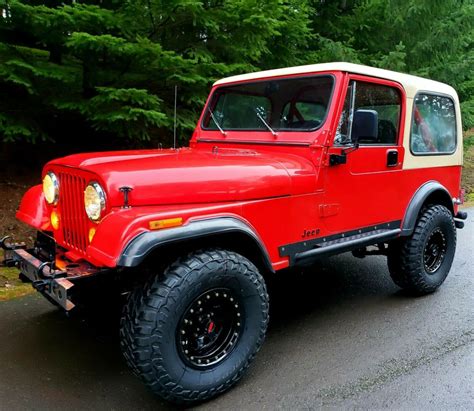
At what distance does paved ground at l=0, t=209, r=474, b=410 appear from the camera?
2.72m

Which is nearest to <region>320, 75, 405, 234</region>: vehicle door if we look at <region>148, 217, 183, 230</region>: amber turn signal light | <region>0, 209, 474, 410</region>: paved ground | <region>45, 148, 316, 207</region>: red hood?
<region>45, 148, 316, 207</region>: red hood

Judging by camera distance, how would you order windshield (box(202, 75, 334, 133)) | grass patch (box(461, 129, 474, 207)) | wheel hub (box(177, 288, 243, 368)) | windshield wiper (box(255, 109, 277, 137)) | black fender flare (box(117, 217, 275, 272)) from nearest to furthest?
black fender flare (box(117, 217, 275, 272)) < wheel hub (box(177, 288, 243, 368)) < windshield (box(202, 75, 334, 133)) < windshield wiper (box(255, 109, 277, 137)) < grass patch (box(461, 129, 474, 207))

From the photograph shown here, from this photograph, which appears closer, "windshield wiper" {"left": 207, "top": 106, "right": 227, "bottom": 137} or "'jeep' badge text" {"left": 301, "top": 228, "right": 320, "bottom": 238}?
"'jeep' badge text" {"left": 301, "top": 228, "right": 320, "bottom": 238}

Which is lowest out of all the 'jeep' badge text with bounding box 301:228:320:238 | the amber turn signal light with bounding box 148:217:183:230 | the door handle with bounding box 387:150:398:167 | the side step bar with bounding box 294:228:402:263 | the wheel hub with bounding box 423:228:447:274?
the wheel hub with bounding box 423:228:447:274

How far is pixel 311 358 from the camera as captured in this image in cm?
320

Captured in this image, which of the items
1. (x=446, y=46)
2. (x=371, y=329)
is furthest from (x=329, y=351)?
(x=446, y=46)

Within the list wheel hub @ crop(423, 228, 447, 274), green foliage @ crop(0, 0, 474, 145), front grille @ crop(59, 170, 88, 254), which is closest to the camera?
front grille @ crop(59, 170, 88, 254)

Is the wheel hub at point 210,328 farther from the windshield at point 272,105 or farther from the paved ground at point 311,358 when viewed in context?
the windshield at point 272,105

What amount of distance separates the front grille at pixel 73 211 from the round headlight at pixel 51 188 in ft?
0.18

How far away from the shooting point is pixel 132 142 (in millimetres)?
7000

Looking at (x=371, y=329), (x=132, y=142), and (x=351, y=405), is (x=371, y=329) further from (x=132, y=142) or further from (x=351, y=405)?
(x=132, y=142)

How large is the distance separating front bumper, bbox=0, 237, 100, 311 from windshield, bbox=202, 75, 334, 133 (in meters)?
1.89

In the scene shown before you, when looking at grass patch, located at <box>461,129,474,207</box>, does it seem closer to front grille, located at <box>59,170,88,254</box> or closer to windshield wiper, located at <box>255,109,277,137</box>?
windshield wiper, located at <box>255,109,277,137</box>

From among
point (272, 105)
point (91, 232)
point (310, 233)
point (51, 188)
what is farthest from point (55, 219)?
point (272, 105)
